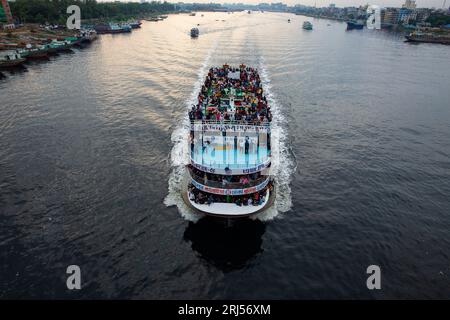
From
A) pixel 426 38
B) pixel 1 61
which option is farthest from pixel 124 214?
pixel 426 38

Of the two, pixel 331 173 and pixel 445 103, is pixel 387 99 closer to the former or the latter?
pixel 445 103

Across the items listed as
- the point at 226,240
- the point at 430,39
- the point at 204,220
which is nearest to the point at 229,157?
the point at 204,220

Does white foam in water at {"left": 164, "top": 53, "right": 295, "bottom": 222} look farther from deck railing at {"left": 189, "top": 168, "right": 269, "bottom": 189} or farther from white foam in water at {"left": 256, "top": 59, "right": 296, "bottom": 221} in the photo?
deck railing at {"left": 189, "top": 168, "right": 269, "bottom": 189}

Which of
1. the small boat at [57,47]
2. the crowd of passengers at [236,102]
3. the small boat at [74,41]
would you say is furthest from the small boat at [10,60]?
the crowd of passengers at [236,102]

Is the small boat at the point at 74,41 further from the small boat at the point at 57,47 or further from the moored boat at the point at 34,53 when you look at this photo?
the moored boat at the point at 34,53

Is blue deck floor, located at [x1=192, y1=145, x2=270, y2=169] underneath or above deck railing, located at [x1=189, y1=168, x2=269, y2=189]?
above

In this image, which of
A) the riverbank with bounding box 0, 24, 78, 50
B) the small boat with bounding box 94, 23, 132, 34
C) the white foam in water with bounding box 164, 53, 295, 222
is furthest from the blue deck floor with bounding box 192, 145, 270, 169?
the small boat with bounding box 94, 23, 132, 34

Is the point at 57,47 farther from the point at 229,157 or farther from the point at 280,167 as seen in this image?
the point at 229,157
